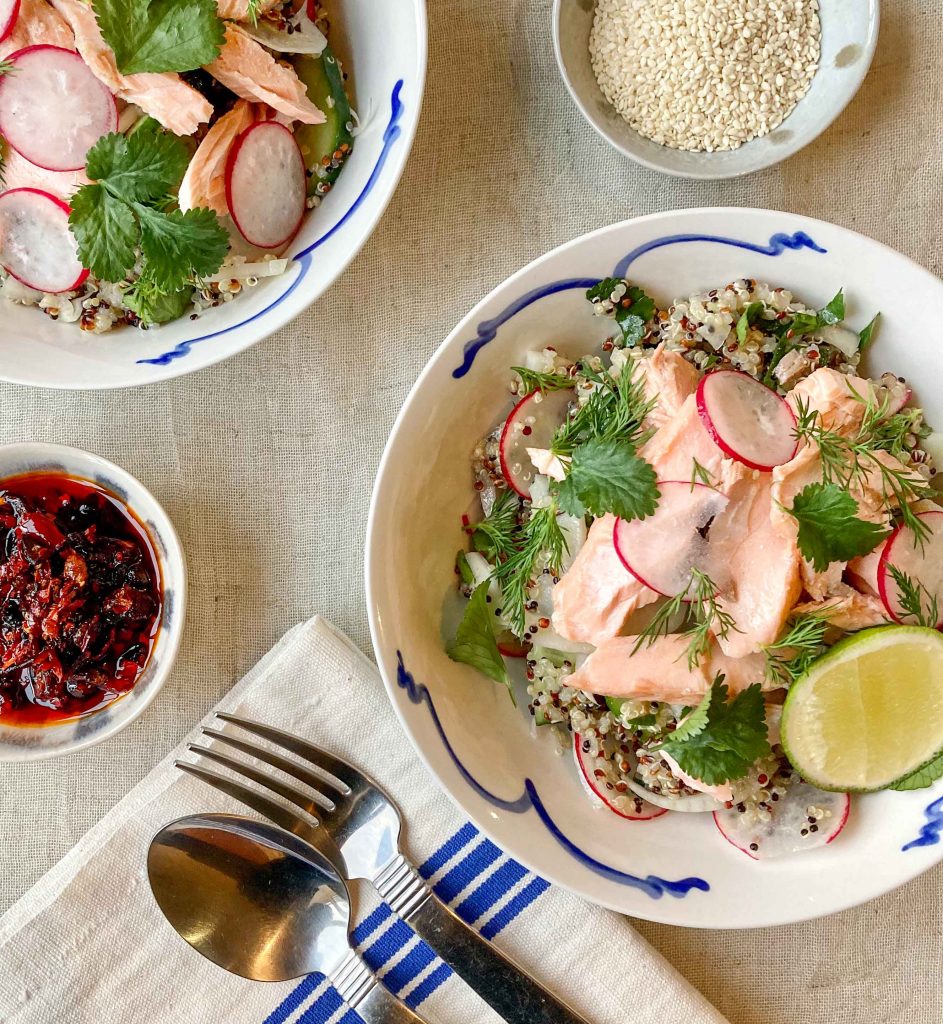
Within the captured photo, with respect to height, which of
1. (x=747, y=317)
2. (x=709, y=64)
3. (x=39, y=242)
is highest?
(x=709, y=64)

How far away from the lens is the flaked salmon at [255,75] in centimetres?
153

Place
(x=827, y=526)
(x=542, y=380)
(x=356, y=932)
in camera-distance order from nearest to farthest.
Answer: (x=827, y=526), (x=542, y=380), (x=356, y=932)

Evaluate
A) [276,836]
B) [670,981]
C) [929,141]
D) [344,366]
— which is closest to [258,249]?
[344,366]

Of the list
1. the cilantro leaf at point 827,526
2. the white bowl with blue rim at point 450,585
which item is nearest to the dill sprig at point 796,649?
the cilantro leaf at point 827,526

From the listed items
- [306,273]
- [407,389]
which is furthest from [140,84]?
[407,389]

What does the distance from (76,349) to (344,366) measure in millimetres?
487

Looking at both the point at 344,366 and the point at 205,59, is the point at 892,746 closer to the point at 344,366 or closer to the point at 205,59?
the point at 344,366

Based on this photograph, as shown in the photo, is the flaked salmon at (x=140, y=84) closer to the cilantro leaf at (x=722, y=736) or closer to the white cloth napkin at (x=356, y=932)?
the white cloth napkin at (x=356, y=932)

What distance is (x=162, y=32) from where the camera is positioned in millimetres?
1468

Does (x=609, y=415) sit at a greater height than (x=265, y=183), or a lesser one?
lesser

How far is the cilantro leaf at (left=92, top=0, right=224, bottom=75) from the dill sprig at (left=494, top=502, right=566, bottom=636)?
892mm

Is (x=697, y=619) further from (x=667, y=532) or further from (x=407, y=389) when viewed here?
(x=407, y=389)

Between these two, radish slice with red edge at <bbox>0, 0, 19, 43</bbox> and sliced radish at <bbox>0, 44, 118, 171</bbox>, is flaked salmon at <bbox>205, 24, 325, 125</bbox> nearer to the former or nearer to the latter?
sliced radish at <bbox>0, 44, 118, 171</bbox>

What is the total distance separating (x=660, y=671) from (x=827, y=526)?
335mm
